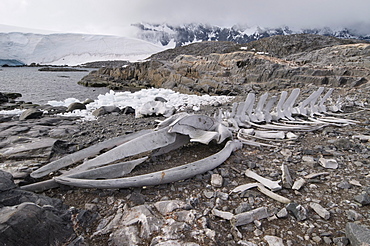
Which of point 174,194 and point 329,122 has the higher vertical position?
point 329,122

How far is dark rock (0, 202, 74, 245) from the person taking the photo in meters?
1.05

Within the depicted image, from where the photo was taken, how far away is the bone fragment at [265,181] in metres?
1.99

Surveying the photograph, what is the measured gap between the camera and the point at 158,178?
190 cm

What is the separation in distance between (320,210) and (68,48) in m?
62.3

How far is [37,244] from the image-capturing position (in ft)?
3.67

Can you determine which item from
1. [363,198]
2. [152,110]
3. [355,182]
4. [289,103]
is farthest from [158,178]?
[152,110]

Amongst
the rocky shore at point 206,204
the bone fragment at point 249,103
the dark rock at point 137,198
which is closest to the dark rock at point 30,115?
the rocky shore at point 206,204

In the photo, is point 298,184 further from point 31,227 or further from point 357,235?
point 31,227

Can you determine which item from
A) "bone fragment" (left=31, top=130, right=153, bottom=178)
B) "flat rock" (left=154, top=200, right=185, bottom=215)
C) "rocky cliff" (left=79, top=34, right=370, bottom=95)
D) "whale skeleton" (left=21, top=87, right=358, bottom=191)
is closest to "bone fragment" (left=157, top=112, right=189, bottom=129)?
"whale skeleton" (left=21, top=87, right=358, bottom=191)

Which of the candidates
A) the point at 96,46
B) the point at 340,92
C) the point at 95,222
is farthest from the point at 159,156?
the point at 96,46

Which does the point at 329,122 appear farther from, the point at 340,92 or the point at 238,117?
the point at 340,92

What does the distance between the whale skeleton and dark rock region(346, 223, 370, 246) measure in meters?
1.22

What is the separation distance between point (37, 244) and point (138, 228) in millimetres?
588

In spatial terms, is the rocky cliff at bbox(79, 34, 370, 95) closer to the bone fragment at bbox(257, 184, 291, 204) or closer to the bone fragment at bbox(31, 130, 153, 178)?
the bone fragment at bbox(257, 184, 291, 204)
